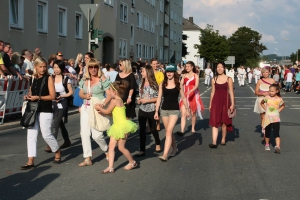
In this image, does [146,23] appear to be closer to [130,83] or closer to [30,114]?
[130,83]

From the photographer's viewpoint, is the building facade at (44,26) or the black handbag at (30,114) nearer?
the black handbag at (30,114)

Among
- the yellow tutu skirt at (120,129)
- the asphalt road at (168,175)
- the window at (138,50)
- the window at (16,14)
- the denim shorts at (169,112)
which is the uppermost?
the window at (16,14)

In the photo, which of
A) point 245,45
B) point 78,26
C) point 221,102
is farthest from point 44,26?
point 245,45

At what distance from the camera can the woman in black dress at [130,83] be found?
10008 mm

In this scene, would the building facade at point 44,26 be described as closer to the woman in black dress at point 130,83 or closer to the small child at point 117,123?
the woman in black dress at point 130,83

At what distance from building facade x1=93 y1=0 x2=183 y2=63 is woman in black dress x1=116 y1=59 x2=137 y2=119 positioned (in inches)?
1017

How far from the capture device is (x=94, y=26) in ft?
117

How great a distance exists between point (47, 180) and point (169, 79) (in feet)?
10.6

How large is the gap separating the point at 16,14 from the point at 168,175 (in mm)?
17421

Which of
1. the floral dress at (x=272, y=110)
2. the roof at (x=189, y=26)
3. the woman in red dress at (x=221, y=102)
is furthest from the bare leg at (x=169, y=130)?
the roof at (x=189, y=26)

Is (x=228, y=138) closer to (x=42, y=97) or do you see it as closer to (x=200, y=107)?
(x=200, y=107)

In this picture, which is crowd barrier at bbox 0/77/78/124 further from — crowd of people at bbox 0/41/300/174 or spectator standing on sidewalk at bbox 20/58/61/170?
spectator standing on sidewalk at bbox 20/58/61/170

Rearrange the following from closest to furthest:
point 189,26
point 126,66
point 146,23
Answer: point 126,66
point 146,23
point 189,26

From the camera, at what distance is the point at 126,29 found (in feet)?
154
